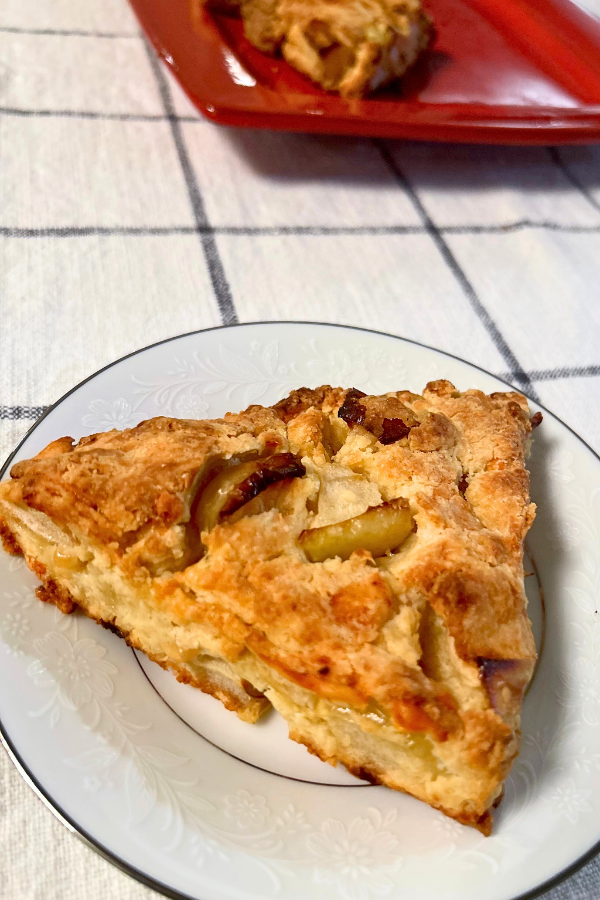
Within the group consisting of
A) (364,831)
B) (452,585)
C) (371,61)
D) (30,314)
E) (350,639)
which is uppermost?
(371,61)

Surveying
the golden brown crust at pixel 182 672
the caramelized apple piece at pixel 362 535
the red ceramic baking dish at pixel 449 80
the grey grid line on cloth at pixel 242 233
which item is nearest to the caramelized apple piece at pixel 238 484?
the caramelized apple piece at pixel 362 535

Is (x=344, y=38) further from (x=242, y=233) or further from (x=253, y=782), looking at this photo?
(x=253, y=782)

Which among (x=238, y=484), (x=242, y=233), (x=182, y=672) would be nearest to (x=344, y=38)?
(x=242, y=233)

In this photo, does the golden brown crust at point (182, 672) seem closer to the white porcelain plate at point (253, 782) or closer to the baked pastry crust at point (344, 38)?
the white porcelain plate at point (253, 782)

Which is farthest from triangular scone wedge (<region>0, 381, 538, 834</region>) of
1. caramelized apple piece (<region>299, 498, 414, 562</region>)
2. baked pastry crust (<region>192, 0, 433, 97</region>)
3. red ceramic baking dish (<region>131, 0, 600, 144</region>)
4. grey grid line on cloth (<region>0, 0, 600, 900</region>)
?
baked pastry crust (<region>192, 0, 433, 97</region>)

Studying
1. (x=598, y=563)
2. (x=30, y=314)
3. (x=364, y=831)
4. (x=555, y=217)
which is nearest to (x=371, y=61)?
(x=555, y=217)

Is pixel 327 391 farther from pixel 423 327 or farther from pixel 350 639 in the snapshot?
pixel 423 327

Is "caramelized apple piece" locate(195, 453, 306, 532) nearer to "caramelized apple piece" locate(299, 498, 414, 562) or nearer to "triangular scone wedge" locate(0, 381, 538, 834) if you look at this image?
"triangular scone wedge" locate(0, 381, 538, 834)
